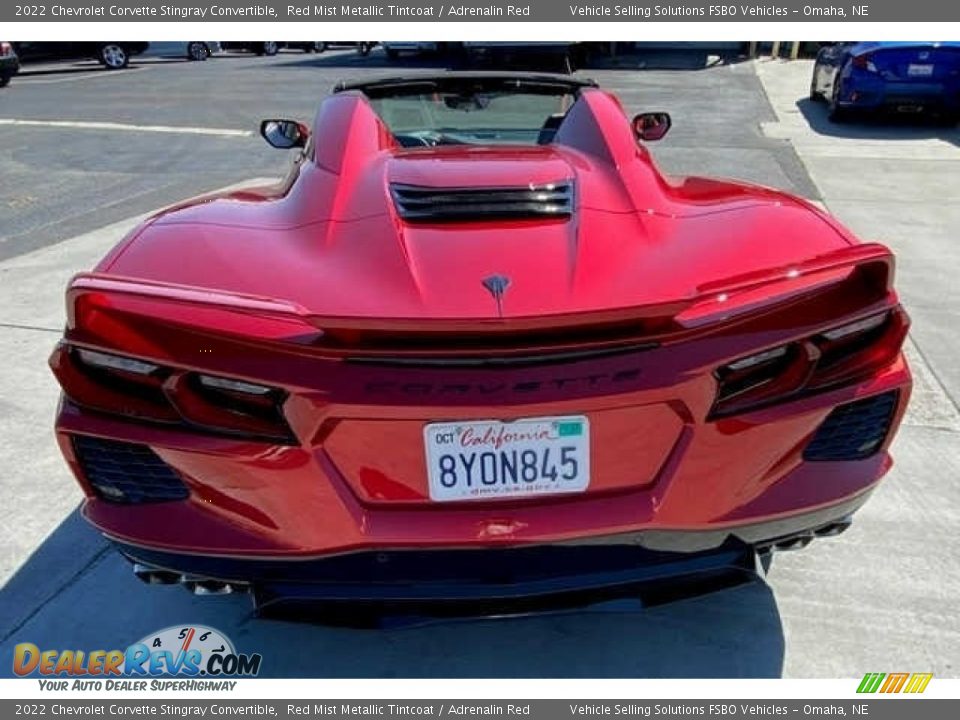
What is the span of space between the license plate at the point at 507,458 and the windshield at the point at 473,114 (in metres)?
1.71

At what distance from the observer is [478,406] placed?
61.7 inches

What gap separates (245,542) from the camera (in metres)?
1.71

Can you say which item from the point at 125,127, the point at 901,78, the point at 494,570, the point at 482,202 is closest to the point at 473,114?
the point at 482,202

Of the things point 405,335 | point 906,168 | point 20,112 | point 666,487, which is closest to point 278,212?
point 405,335

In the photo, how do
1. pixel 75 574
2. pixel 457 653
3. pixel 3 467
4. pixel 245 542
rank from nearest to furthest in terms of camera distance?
1. pixel 245 542
2. pixel 457 653
3. pixel 75 574
4. pixel 3 467

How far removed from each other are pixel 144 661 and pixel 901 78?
1187 centimetres

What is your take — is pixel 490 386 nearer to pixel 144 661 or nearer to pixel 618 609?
pixel 618 609

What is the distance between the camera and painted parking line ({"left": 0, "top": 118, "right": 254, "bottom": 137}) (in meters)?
11.6

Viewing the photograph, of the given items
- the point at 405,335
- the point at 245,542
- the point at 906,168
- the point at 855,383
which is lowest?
the point at 906,168

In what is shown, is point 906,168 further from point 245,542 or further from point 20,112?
point 20,112

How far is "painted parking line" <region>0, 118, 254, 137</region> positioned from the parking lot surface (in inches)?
105

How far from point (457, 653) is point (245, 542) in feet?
2.63

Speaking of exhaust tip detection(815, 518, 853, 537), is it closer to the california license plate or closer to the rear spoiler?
the rear spoiler
